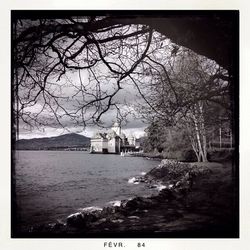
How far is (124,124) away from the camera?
2.04 metres

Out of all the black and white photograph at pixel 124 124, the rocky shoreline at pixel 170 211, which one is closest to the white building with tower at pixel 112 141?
the black and white photograph at pixel 124 124

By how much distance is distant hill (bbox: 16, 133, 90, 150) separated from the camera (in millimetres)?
1995

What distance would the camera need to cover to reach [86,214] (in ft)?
6.52

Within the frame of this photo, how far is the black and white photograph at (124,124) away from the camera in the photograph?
1.99 meters

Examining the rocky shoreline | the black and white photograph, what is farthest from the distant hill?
the rocky shoreline

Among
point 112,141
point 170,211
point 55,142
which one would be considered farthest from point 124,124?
point 170,211

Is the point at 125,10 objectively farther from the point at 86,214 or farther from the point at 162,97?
the point at 86,214

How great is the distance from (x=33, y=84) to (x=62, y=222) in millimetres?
790

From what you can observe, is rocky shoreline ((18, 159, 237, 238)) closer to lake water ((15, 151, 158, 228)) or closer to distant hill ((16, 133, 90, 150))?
lake water ((15, 151, 158, 228))

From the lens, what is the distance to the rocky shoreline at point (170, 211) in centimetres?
198

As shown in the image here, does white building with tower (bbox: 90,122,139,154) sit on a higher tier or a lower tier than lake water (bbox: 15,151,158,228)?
higher

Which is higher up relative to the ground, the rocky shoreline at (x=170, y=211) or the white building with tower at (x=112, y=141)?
the white building with tower at (x=112, y=141)

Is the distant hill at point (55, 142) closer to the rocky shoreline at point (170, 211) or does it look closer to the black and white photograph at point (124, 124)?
the black and white photograph at point (124, 124)

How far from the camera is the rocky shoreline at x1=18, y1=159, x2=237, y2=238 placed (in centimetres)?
198
